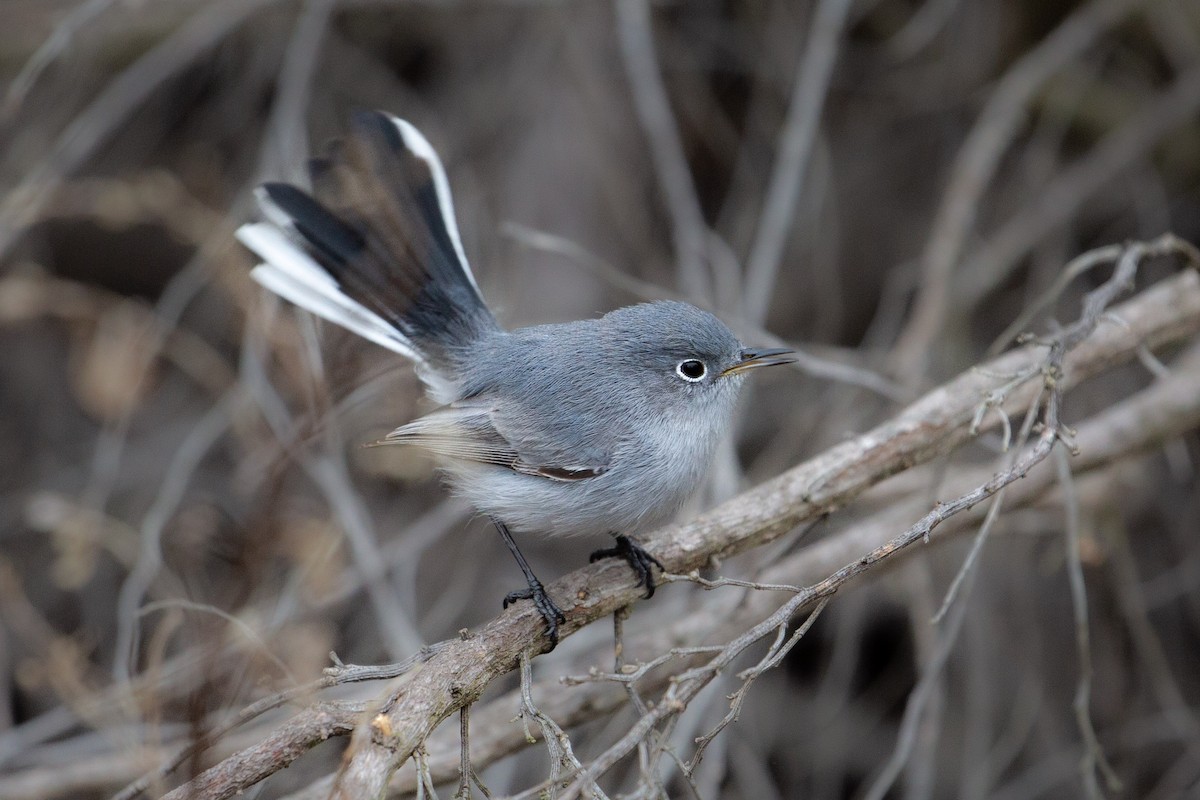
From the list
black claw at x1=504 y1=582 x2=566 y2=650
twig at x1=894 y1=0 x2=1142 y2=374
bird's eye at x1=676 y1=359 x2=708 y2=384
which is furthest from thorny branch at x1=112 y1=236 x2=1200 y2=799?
twig at x1=894 y1=0 x2=1142 y2=374

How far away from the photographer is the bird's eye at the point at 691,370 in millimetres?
2816

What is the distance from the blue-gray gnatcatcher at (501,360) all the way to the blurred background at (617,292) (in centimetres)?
16

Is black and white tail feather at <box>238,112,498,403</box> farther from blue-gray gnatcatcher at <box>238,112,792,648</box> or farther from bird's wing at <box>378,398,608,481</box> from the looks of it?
bird's wing at <box>378,398,608,481</box>

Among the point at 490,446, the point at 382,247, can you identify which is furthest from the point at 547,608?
the point at 382,247

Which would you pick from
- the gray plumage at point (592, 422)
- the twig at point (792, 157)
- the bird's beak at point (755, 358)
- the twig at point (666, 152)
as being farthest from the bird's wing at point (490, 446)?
the twig at point (792, 157)

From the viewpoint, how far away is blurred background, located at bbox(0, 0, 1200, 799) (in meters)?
3.44

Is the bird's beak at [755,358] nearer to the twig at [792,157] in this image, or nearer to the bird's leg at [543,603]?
the bird's leg at [543,603]

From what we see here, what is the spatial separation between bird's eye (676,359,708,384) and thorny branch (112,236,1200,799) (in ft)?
1.39

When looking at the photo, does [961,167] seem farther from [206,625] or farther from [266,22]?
[206,625]

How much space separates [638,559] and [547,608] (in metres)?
0.32

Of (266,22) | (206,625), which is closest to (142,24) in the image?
(266,22)

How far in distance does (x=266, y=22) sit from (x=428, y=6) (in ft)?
2.34

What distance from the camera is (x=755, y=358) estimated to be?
282 cm

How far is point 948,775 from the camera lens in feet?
14.5
